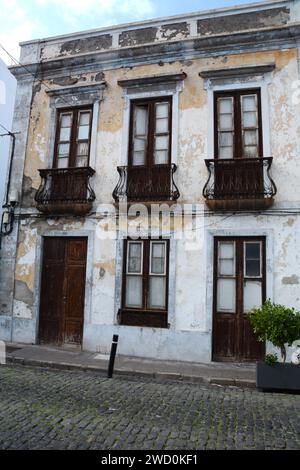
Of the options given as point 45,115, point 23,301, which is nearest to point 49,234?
point 23,301

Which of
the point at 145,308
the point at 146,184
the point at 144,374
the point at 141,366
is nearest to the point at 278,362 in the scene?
the point at 144,374

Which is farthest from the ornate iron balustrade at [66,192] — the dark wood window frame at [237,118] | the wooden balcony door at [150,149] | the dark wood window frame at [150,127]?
the dark wood window frame at [237,118]

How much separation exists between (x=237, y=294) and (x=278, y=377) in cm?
231

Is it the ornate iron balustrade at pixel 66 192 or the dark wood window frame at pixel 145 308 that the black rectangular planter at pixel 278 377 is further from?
the ornate iron balustrade at pixel 66 192

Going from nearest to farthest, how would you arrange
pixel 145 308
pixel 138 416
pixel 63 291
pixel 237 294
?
1. pixel 138 416
2. pixel 237 294
3. pixel 145 308
4. pixel 63 291

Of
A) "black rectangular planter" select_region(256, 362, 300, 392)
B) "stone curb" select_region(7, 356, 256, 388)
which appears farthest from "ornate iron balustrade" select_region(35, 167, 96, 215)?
"black rectangular planter" select_region(256, 362, 300, 392)

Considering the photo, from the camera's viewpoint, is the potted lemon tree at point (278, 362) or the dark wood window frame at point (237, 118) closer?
the potted lemon tree at point (278, 362)

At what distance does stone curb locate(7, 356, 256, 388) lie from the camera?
710cm

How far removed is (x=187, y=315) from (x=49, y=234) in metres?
4.23

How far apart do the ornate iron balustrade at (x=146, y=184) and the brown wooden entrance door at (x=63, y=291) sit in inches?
67.2

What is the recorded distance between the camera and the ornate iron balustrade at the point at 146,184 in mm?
9133

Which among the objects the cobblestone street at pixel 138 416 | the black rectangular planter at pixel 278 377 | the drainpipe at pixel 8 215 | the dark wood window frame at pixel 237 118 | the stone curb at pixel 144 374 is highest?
the dark wood window frame at pixel 237 118

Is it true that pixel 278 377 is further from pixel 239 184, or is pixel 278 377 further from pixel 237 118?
pixel 237 118

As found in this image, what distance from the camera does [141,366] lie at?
26.2 feet
